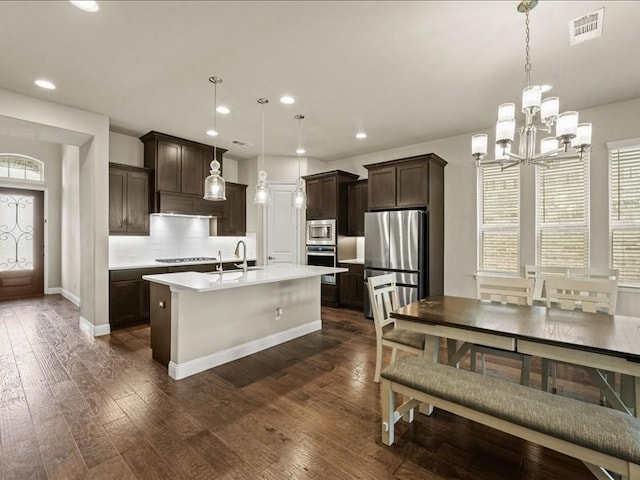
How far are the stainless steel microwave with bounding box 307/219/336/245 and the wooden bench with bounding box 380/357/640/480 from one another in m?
3.91

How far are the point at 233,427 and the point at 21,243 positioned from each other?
7428mm

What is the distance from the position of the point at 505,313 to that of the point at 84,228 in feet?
17.5

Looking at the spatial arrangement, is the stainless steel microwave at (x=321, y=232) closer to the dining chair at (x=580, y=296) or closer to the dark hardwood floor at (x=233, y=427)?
the dark hardwood floor at (x=233, y=427)

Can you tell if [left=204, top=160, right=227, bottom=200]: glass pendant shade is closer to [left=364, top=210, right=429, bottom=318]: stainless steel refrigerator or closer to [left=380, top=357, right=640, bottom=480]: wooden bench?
[left=380, top=357, right=640, bottom=480]: wooden bench

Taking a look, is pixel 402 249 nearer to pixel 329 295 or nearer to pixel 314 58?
pixel 329 295

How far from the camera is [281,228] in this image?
20.8 ft

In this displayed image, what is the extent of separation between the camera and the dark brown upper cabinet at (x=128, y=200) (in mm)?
4613

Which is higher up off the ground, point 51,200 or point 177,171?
point 177,171

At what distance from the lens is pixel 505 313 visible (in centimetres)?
237

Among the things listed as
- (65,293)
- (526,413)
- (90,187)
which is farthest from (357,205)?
(65,293)

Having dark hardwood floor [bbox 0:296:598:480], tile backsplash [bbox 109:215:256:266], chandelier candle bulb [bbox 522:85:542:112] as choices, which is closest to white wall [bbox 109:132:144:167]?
tile backsplash [bbox 109:215:256:266]

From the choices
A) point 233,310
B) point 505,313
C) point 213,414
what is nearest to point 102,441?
point 213,414

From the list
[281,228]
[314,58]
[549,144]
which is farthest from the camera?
[281,228]

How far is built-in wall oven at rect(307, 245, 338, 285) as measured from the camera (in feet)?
19.4
